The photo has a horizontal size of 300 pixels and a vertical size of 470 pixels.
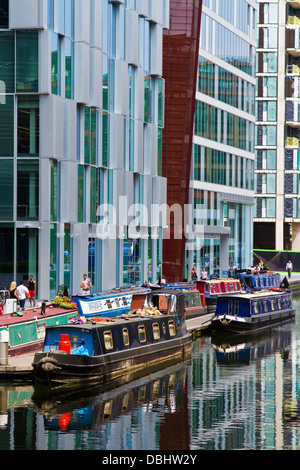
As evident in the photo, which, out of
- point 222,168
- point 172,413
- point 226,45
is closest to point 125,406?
point 172,413

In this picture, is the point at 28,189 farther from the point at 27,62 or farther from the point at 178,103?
the point at 178,103

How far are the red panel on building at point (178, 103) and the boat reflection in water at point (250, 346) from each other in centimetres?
1563

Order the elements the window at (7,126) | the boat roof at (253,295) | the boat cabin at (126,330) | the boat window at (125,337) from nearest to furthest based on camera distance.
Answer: the boat cabin at (126,330), the boat window at (125,337), the window at (7,126), the boat roof at (253,295)

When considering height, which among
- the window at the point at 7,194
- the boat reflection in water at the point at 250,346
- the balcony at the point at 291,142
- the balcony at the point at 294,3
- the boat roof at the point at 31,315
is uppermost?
the balcony at the point at 294,3

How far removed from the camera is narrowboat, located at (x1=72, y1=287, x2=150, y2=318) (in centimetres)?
3962

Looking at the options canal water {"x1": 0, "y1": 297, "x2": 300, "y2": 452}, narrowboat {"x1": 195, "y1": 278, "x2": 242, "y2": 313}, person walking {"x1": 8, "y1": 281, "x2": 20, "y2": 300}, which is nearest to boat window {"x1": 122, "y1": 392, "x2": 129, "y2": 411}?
canal water {"x1": 0, "y1": 297, "x2": 300, "y2": 452}

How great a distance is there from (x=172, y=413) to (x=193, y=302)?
83.6 feet

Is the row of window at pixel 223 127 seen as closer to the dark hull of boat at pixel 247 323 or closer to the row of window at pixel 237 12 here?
the row of window at pixel 237 12

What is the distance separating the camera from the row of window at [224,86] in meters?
70.6

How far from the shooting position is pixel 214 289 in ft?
189

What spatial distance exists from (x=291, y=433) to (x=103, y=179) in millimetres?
29449

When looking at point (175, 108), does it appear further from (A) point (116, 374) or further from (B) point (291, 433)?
(B) point (291, 433)

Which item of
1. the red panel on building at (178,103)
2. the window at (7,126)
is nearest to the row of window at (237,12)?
the red panel on building at (178,103)

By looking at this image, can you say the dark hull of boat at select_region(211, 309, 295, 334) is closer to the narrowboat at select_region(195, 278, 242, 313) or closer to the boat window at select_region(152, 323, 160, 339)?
the narrowboat at select_region(195, 278, 242, 313)
